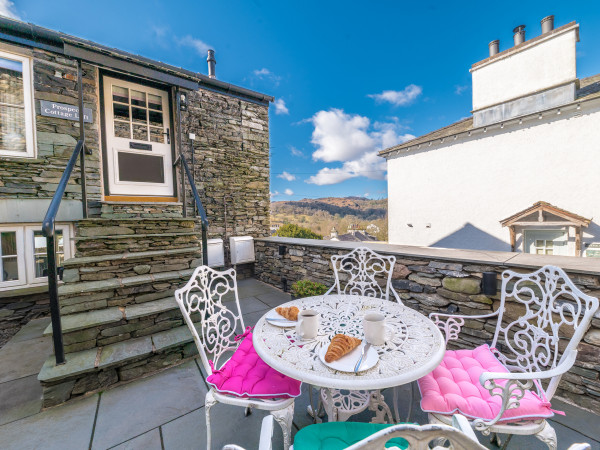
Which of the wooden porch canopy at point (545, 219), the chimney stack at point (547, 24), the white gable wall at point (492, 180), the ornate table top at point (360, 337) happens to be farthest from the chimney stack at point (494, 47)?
the ornate table top at point (360, 337)

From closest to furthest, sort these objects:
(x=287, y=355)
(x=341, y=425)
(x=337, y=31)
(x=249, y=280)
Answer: (x=341, y=425)
(x=287, y=355)
(x=249, y=280)
(x=337, y=31)

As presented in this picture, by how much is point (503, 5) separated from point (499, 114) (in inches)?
101

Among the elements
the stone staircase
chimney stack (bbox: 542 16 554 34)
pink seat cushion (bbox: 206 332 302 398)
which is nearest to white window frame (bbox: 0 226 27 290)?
the stone staircase

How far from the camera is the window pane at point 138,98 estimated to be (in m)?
3.75

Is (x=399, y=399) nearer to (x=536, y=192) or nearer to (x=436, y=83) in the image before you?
(x=536, y=192)

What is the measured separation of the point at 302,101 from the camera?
Result: 12.5m

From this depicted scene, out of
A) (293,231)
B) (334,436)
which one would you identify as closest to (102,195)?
(293,231)

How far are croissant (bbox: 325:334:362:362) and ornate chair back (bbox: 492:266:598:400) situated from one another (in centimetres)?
91

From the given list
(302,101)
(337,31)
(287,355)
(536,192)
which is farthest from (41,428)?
(302,101)

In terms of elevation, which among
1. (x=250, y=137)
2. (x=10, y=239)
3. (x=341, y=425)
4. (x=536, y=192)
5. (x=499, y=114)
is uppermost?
(x=499, y=114)

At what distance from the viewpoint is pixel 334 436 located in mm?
906

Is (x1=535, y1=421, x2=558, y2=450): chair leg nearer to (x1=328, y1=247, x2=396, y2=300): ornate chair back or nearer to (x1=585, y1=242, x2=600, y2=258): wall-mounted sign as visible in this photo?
(x1=328, y1=247, x2=396, y2=300): ornate chair back

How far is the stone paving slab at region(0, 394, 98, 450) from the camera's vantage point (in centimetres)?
139

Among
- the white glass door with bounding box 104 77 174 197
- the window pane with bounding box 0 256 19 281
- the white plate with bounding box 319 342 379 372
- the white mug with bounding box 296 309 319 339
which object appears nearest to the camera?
the white plate with bounding box 319 342 379 372
